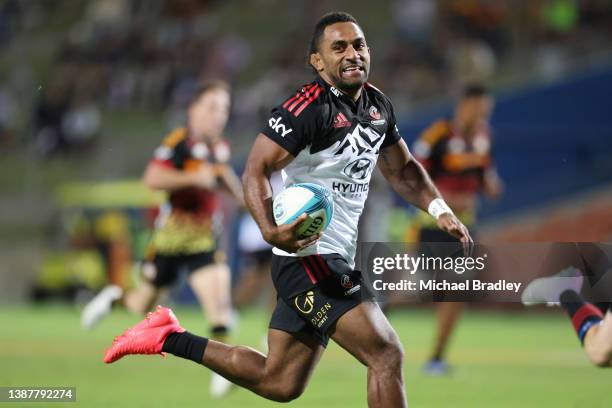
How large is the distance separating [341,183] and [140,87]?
65.4 feet

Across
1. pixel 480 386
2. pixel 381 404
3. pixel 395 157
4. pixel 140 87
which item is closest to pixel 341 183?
pixel 395 157

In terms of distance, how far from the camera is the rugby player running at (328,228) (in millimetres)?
6344

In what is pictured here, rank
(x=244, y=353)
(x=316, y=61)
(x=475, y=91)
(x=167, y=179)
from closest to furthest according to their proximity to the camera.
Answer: (x=316, y=61) → (x=244, y=353) → (x=167, y=179) → (x=475, y=91)

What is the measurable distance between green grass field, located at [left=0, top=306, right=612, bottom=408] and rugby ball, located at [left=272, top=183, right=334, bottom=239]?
330cm

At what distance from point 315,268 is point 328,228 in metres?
0.26

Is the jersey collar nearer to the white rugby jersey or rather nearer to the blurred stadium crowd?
the white rugby jersey

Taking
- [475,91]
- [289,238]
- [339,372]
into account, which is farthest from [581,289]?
[475,91]

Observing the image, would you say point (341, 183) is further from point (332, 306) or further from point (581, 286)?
point (581, 286)

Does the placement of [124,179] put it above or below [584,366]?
above

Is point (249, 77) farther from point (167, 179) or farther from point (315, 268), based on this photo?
point (315, 268)

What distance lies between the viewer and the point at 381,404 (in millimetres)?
6223

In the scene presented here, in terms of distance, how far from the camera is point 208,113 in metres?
10.8

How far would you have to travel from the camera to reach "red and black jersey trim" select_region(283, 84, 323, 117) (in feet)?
21.1

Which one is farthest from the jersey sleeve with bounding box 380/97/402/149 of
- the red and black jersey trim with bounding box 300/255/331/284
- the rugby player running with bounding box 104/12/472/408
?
the red and black jersey trim with bounding box 300/255/331/284
